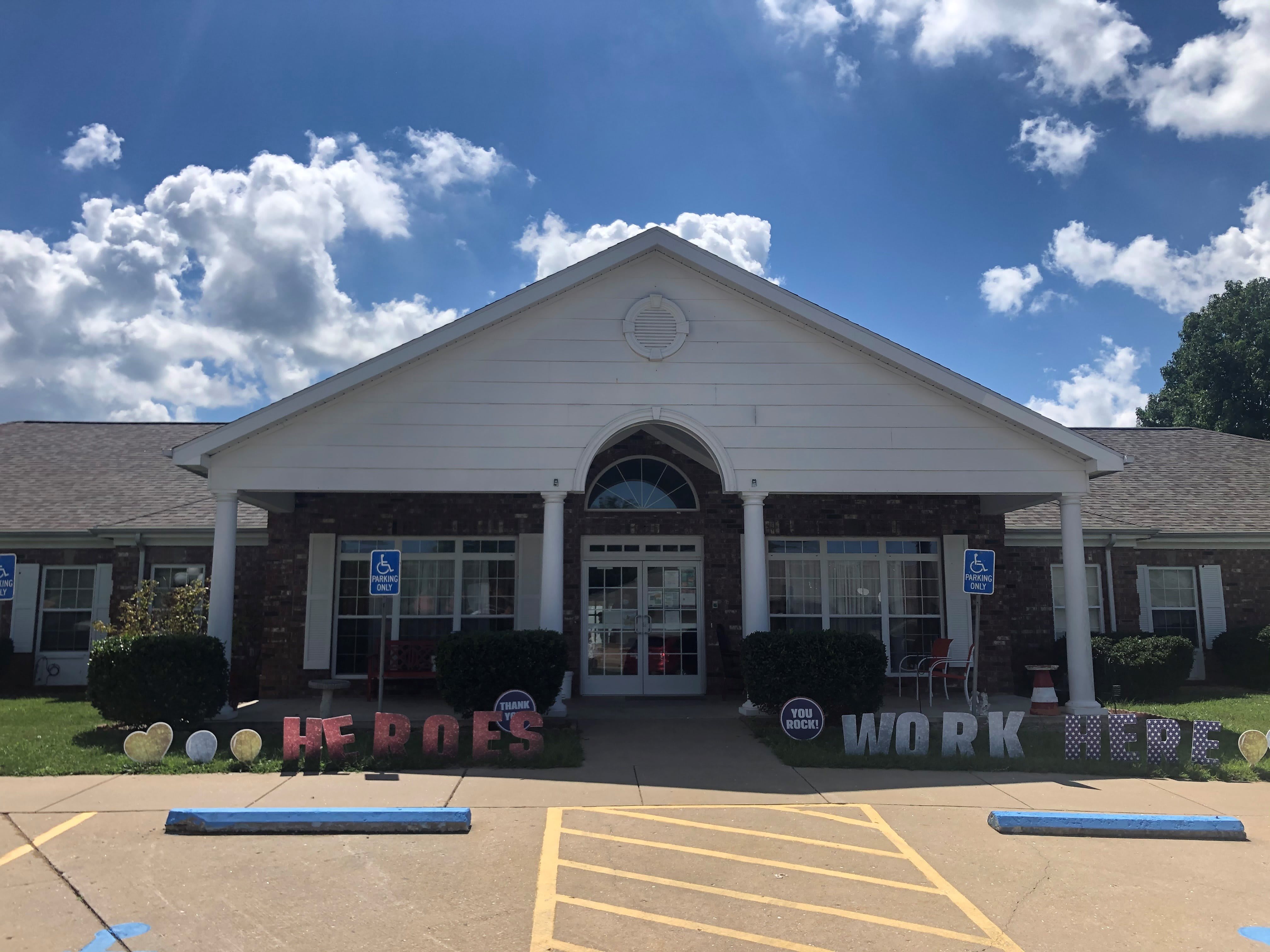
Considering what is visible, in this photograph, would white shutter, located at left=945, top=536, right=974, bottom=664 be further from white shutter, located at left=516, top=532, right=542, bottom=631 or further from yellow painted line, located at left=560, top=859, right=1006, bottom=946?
yellow painted line, located at left=560, top=859, right=1006, bottom=946

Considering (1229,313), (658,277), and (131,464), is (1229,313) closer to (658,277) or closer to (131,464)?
(658,277)

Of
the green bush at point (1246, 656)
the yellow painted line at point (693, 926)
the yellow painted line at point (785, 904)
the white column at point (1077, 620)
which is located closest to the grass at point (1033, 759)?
the white column at point (1077, 620)

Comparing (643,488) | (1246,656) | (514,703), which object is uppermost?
(643,488)

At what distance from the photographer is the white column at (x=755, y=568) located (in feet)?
38.3

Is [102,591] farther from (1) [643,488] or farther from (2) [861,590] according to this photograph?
(2) [861,590]

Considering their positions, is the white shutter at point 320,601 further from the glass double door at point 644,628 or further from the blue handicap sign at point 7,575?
the blue handicap sign at point 7,575

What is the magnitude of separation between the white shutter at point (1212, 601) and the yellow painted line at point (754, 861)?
13648mm

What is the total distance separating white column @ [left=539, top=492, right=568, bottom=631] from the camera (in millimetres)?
11406

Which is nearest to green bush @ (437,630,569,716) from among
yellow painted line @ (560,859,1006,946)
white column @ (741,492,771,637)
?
white column @ (741,492,771,637)

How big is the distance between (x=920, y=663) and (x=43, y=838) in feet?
36.2

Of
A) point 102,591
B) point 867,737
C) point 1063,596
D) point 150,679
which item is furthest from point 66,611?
point 1063,596

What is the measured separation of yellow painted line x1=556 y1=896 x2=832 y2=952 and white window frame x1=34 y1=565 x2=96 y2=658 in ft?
45.6

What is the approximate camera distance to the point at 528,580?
14.3 meters

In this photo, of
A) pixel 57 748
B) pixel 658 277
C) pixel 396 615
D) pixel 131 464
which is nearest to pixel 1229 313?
pixel 658 277
